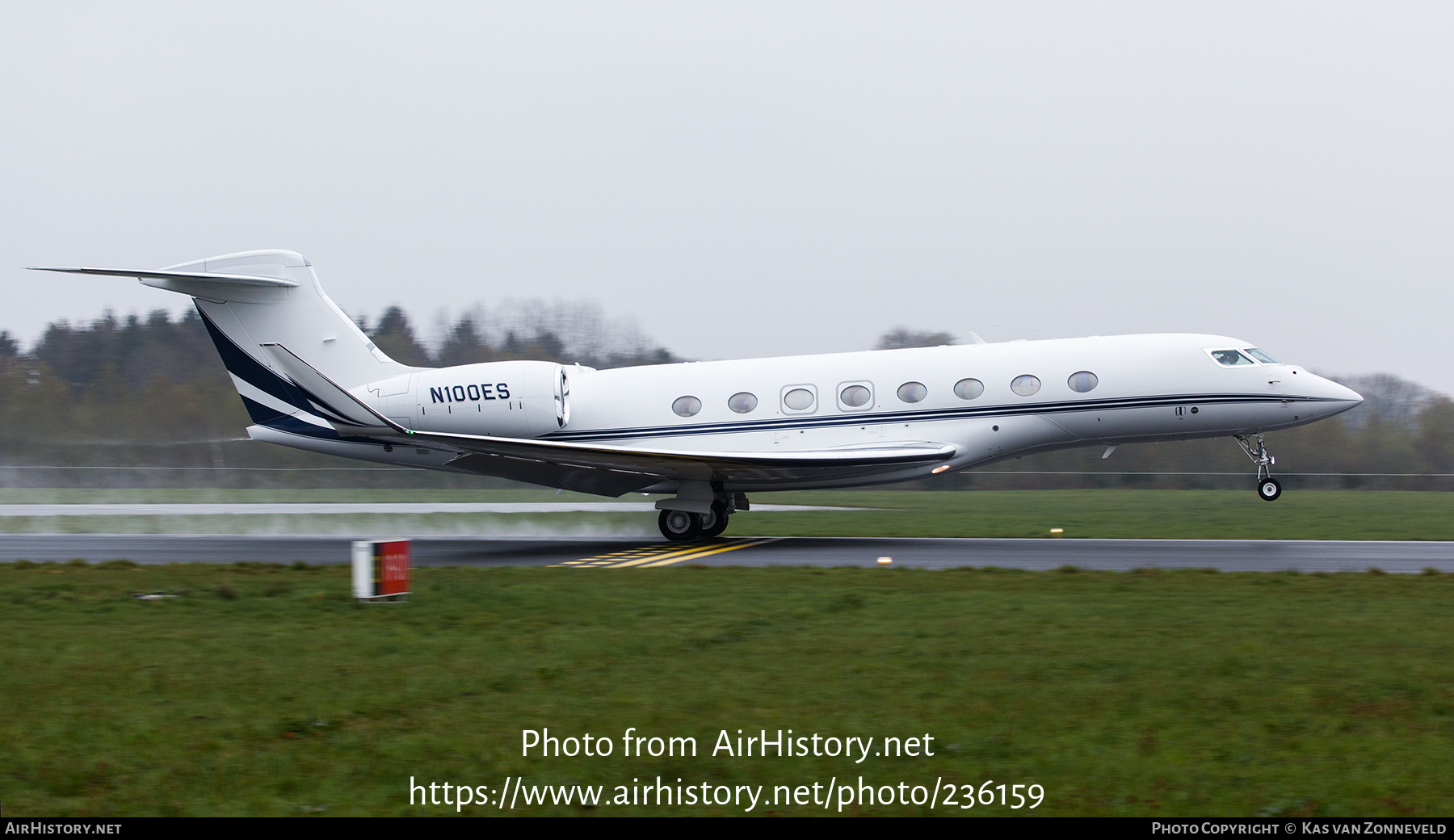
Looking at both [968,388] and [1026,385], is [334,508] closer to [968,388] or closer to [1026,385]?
[968,388]

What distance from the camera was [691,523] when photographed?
1861cm

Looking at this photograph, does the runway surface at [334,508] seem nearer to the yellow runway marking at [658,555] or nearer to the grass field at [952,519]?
the grass field at [952,519]

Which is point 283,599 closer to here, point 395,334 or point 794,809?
point 794,809

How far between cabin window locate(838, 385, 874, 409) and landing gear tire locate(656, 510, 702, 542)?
317cm

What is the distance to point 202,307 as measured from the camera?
1923 cm

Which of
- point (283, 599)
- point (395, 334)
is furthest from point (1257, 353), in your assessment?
point (395, 334)

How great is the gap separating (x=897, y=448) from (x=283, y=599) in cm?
1009

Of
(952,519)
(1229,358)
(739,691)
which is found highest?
(1229,358)

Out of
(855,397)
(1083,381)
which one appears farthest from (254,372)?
(1083,381)

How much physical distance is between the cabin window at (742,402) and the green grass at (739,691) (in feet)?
25.1

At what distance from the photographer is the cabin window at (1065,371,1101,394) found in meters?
17.7

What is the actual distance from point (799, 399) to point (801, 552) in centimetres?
320

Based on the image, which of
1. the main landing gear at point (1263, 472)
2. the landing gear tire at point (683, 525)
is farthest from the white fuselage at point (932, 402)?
the landing gear tire at point (683, 525)

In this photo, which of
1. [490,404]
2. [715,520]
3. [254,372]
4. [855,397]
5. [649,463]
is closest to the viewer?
[649,463]
